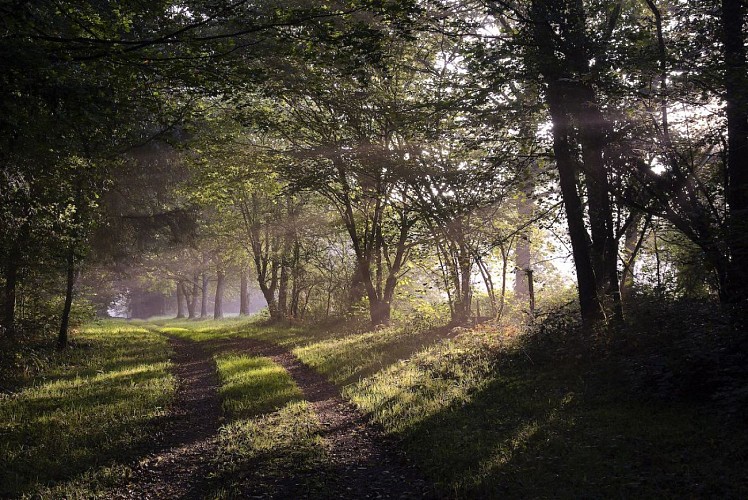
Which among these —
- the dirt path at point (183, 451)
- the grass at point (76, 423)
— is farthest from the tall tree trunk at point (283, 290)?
the dirt path at point (183, 451)

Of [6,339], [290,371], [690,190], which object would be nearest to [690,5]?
[690,190]

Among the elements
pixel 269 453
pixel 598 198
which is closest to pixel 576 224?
pixel 598 198

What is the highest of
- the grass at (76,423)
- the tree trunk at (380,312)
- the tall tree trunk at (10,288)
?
the tall tree trunk at (10,288)

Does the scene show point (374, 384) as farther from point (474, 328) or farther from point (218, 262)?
point (218, 262)

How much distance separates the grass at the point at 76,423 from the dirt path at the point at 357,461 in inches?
98.2

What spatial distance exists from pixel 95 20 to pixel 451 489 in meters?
8.13

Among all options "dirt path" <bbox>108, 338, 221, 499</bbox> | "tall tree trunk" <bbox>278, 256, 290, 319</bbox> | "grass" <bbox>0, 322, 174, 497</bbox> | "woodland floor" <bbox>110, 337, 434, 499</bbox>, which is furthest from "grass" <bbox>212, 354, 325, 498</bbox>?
"tall tree trunk" <bbox>278, 256, 290, 319</bbox>

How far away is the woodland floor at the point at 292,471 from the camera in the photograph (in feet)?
18.2

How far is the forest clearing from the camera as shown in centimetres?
593

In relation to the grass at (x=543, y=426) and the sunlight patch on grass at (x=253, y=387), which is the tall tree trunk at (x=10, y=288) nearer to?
the sunlight patch on grass at (x=253, y=387)

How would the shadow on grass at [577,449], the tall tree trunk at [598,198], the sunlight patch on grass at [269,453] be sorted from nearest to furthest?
the shadow on grass at [577,449]
the sunlight patch on grass at [269,453]
the tall tree trunk at [598,198]

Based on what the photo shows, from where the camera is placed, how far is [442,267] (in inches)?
668

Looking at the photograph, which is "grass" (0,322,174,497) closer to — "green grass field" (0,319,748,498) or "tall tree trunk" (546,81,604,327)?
"green grass field" (0,319,748,498)

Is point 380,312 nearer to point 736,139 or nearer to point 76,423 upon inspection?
point 76,423
